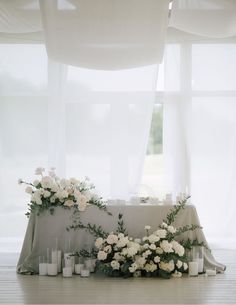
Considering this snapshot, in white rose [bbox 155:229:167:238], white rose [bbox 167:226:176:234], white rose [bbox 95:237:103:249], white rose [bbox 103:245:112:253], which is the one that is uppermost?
white rose [bbox 167:226:176:234]

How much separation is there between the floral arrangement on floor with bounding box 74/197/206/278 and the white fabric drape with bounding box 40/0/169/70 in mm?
1896

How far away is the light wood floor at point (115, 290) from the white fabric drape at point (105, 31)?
7.67ft

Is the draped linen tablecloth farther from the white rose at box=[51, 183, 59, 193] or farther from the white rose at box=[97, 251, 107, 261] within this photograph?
the white rose at box=[97, 251, 107, 261]

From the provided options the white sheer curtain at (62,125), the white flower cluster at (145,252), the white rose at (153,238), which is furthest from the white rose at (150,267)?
the white sheer curtain at (62,125)

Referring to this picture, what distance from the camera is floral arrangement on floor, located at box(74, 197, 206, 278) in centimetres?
535

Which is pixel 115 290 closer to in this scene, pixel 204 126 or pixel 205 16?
pixel 205 16

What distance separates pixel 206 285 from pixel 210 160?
2938 millimetres

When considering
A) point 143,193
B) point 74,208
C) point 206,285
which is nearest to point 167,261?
point 206,285

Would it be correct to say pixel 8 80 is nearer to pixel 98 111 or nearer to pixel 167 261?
pixel 98 111

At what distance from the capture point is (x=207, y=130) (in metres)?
7.86

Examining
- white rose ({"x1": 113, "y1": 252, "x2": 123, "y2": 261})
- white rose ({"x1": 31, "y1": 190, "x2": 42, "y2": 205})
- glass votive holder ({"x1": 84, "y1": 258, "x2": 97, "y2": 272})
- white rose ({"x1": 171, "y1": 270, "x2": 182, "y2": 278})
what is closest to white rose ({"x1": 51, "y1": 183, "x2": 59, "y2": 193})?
white rose ({"x1": 31, "y1": 190, "x2": 42, "y2": 205})

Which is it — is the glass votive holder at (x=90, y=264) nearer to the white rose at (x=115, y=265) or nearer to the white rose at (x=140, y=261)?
the white rose at (x=115, y=265)

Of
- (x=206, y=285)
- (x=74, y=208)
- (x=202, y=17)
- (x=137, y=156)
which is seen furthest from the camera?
(x=137, y=156)

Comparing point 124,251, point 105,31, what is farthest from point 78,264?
point 105,31
